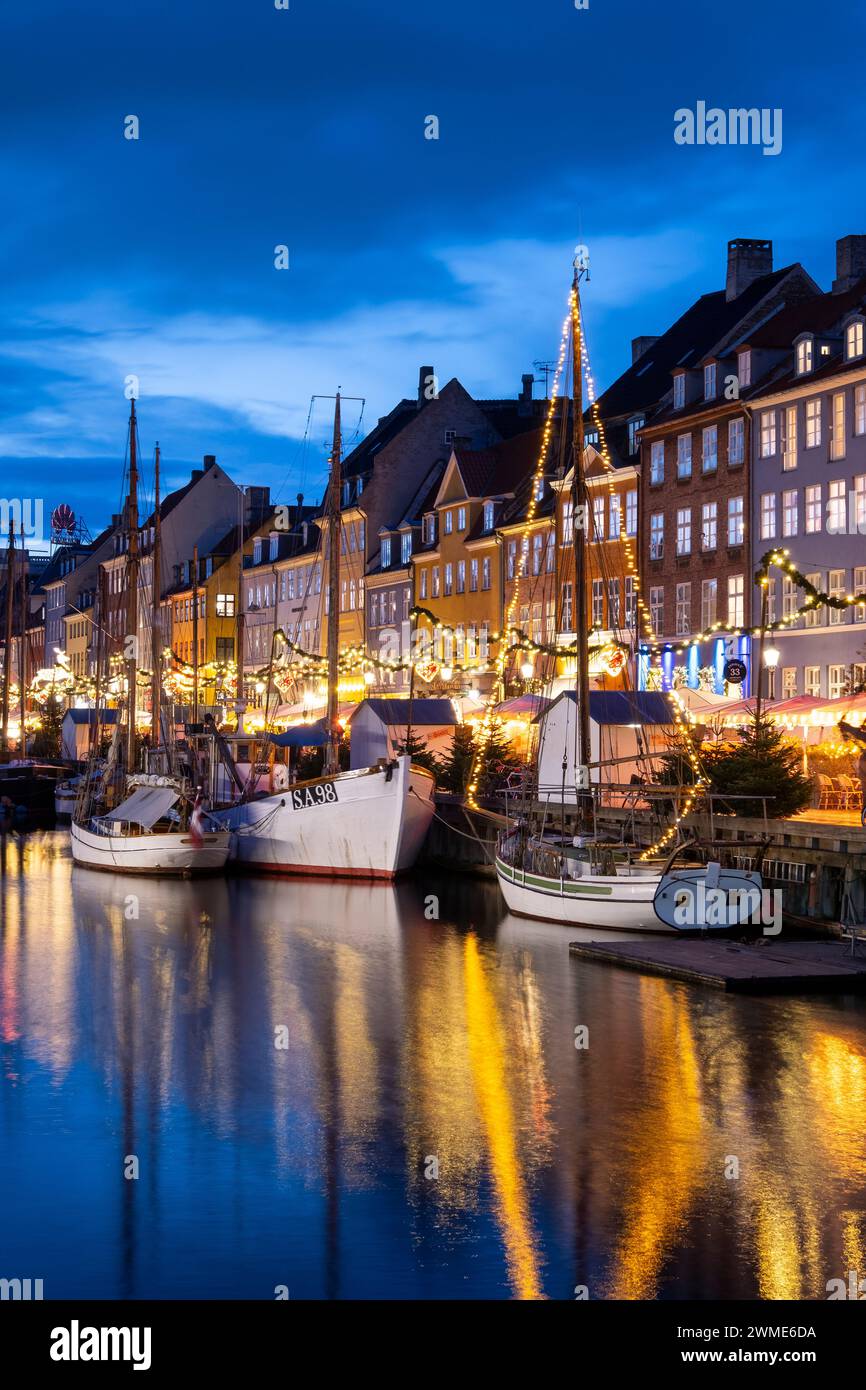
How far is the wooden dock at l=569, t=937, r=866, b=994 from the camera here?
24.6 meters

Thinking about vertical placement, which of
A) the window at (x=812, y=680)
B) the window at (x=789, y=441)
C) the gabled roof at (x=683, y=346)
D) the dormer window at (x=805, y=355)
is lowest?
the window at (x=812, y=680)

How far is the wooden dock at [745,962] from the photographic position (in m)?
24.6

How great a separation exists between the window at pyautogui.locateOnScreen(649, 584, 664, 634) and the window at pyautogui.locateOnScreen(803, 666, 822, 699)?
8295 millimetres

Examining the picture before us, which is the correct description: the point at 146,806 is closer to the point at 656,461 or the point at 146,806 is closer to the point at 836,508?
the point at 836,508

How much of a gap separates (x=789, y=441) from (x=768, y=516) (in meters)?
2.49

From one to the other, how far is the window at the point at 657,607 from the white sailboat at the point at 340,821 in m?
16.9

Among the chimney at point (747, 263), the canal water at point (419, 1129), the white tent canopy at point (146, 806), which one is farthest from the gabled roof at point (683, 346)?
the canal water at point (419, 1129)

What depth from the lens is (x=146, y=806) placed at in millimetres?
49312

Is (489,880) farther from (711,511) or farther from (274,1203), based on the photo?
(274,1203)

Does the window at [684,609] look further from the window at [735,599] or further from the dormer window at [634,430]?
the dormer window at [634,430]

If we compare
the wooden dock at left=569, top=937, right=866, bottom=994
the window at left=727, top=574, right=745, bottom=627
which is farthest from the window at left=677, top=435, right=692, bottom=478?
the wooden dock at left=569, top=937, right=866, bottom=994

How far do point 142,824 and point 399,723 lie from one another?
993cm
